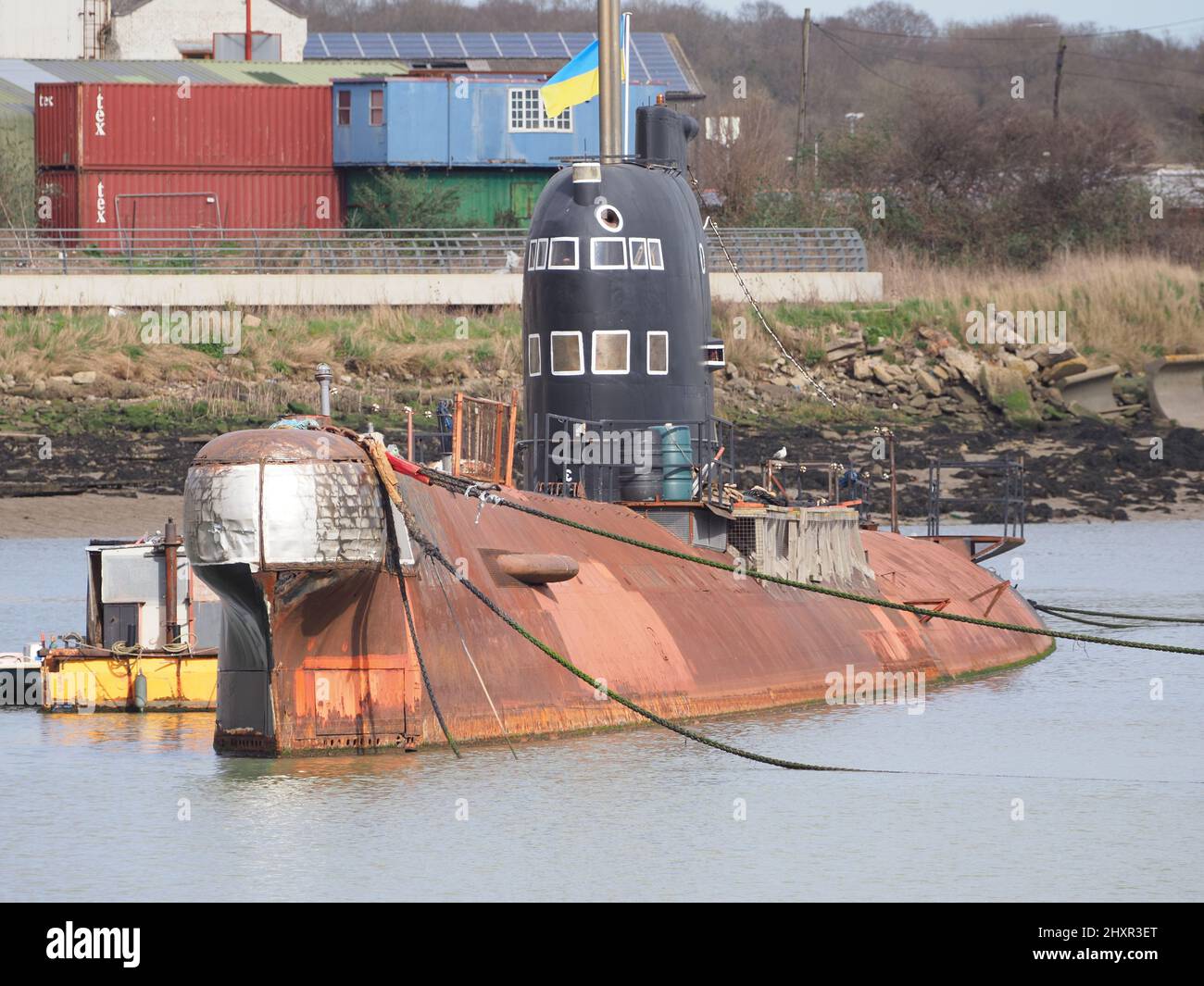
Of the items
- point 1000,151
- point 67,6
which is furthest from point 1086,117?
point 67,6

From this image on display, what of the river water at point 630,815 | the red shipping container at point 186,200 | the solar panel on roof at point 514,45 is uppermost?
the solar panel on roof at point 514,45

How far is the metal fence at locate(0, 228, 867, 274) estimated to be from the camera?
6259 cm

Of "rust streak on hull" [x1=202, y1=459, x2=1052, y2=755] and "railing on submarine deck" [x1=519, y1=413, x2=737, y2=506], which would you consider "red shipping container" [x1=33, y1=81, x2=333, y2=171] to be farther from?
"railing on submarine deck" [x1=519, y1=413, x2=737, y2=506]

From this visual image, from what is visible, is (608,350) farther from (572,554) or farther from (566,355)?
(572,554)

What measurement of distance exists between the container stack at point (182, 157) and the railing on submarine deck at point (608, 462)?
46.5m

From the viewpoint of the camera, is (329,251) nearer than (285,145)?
Yes

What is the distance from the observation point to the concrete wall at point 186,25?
3762 inches

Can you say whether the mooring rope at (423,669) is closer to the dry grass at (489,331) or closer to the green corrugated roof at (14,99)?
the dry grass at (489,331)

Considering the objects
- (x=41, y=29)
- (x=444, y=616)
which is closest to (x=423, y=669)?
(x=444, y=616)

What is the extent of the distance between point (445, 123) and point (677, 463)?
161 ft

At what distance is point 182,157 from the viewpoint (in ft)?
232

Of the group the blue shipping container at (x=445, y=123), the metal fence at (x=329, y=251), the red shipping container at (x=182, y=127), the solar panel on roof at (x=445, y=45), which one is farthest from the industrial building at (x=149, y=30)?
the metal fence at (x=329, y=251)

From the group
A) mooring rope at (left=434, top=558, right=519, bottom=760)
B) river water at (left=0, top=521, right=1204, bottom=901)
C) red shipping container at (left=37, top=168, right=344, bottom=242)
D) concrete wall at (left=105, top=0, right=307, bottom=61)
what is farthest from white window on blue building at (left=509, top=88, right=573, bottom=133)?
mooring rope at (left=434, top=558, right=519, bottom=760)

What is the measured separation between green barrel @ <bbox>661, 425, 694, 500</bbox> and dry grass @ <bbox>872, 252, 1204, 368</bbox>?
129 feet
